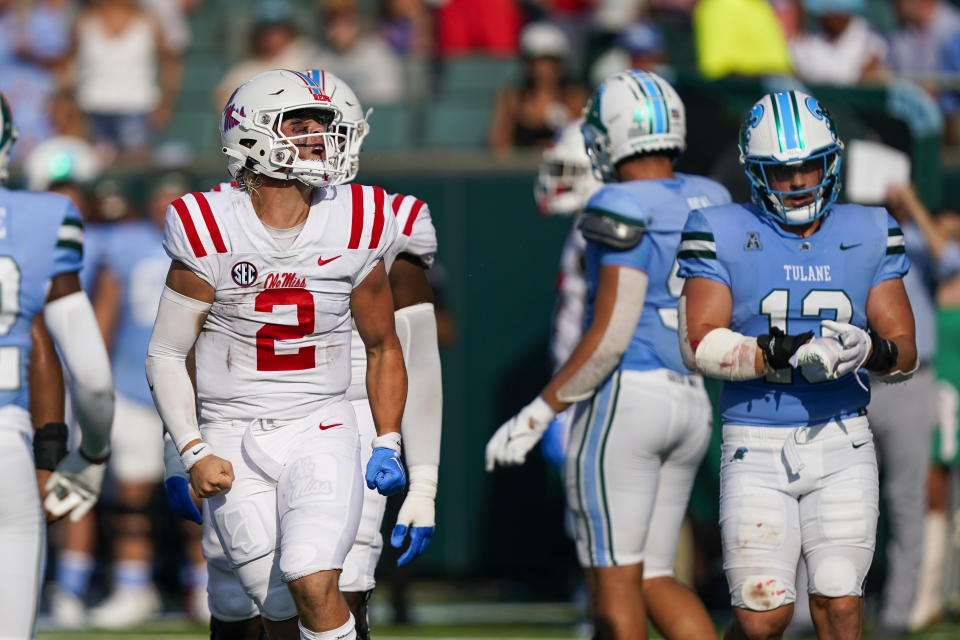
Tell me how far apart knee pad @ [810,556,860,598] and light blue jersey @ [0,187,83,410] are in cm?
242

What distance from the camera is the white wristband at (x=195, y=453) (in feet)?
15.7

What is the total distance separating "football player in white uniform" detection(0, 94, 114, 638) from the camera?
193 inches

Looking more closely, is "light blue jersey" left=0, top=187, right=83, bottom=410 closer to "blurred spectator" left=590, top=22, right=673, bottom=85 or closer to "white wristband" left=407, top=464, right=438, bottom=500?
"white wristband" left=407, top=464, right=438, bottom=500

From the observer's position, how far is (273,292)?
4809 millimetres

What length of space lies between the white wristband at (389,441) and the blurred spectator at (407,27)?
688 centimetres

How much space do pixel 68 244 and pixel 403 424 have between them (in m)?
1.21

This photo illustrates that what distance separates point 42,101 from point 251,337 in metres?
7.01

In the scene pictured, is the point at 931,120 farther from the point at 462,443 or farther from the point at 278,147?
the point at 278,147

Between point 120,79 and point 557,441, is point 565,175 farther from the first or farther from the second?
point 120,79

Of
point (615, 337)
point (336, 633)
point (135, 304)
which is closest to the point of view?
point (336, 633)

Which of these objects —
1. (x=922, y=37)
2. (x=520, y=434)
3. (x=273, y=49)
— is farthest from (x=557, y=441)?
(x=922, y=37)

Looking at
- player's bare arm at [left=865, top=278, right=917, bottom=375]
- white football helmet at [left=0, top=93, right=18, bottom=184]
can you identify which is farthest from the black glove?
white football helmet at [left=0, top=93, right=18, bottom=184]

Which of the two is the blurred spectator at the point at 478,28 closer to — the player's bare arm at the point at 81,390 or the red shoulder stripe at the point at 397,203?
the red shoulder stripe at the point at 397,203

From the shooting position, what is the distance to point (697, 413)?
5.89m
